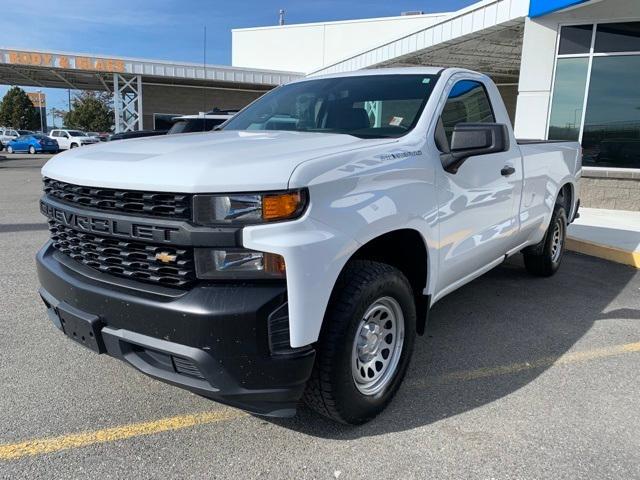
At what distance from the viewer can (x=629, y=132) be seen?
1036 cm

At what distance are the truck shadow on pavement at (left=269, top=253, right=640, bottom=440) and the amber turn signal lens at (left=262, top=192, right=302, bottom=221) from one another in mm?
1258

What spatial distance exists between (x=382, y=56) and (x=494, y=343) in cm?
1457

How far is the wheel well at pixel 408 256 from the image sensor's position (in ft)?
9.83

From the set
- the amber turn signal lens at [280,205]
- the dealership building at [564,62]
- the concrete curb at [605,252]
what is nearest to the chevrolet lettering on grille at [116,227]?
the amber turn signal lens at [280,205]

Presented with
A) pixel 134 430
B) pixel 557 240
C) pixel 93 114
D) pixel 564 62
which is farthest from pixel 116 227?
pixel 93 114

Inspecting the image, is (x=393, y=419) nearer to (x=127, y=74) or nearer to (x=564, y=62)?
(x=564, y=62)

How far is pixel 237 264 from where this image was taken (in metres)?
2.26

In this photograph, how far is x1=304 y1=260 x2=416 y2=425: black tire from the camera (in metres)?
2.49

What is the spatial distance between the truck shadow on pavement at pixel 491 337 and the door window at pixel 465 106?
154 cm

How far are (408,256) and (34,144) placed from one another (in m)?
37.6

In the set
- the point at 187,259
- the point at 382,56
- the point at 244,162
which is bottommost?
the point at 187,259

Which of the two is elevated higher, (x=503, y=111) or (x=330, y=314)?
(x=503, y=111)

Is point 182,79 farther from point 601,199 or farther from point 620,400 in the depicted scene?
point 620,400

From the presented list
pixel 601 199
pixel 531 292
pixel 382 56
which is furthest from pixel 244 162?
pixel 382 56
